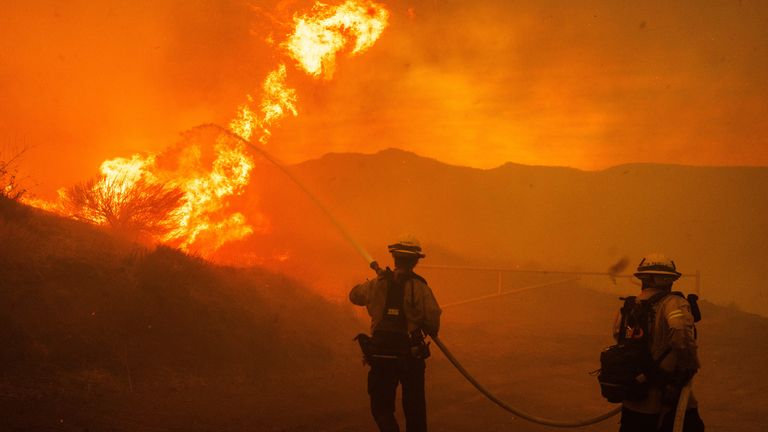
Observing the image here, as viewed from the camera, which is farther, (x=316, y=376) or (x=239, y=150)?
(x=239, y=150)

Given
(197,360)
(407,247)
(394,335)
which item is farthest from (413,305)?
(197,360)

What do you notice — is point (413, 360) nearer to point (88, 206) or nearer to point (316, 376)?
point (316, 376)

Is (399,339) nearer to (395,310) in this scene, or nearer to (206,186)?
(395,310)

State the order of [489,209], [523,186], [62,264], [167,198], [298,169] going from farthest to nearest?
[523,186]
[489,209]
[298,169]
[167,198]
[62,264]

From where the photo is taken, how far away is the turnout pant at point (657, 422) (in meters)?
5.10

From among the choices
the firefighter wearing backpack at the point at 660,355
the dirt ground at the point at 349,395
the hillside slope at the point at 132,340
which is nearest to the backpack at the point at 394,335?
the firefighter wearing backpack at the point at 660,355

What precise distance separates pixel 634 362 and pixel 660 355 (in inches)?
8.4

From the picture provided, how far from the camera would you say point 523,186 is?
112750 mm

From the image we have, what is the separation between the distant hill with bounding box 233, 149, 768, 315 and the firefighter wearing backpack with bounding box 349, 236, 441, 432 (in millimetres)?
55219

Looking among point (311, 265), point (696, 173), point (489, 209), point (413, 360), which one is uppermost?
point (696, 173)

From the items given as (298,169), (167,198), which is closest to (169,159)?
(167,198)

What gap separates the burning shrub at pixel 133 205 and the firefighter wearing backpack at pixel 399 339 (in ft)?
37.8

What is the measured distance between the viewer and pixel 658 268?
5465mm

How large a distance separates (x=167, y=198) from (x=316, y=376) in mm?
7647
